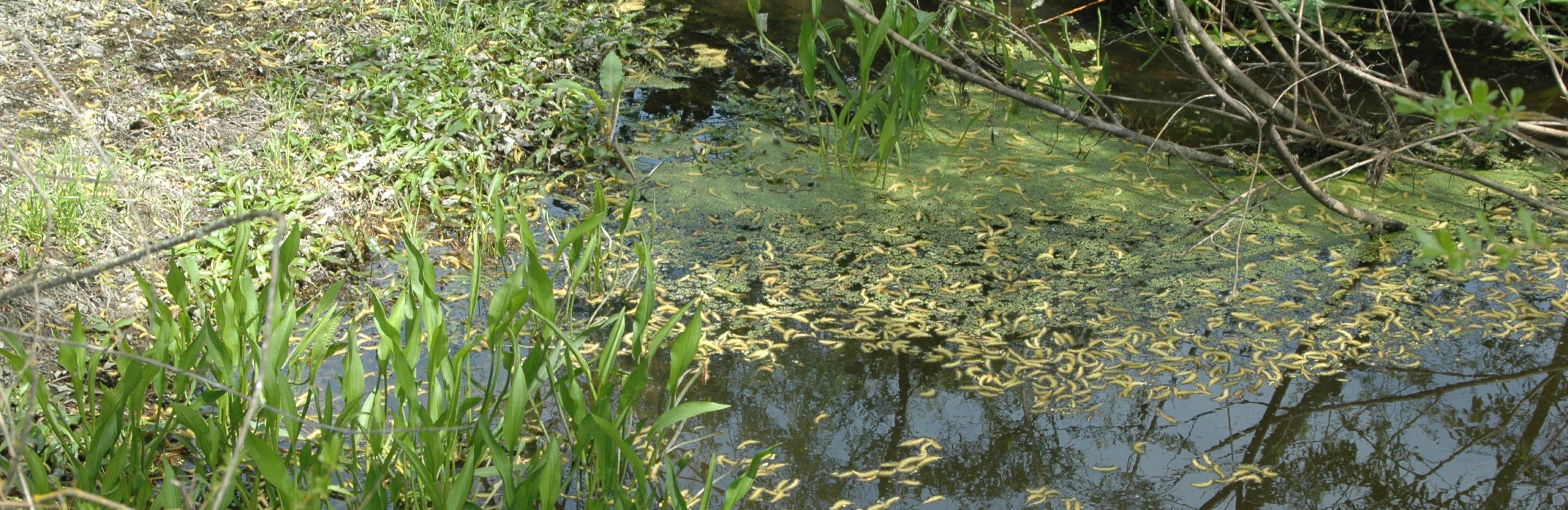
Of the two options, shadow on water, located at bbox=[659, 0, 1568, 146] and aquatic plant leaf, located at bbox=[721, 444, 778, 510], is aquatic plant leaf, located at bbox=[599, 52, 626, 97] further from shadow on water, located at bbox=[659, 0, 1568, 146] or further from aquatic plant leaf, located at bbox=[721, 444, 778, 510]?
aquatic plant leaf, located at bbox=[721, 444, 778, 510]

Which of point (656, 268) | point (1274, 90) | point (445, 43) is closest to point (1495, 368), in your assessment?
point (1274, 90)

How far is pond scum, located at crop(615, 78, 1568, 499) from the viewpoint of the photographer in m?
2.85

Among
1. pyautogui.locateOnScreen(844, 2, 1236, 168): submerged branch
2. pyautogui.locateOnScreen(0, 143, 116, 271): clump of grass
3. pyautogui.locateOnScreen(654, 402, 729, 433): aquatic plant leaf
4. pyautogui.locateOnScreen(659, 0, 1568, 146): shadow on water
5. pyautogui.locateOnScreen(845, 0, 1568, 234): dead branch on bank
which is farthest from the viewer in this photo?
pyautogui.locateOnScreen(659, 0, 1568, 146): shadow on water

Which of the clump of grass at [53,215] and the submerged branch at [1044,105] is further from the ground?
the submerged branch at [1044,105]

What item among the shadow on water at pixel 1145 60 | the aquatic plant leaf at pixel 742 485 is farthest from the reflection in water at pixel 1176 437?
the shadow on water at pixel 1145 60

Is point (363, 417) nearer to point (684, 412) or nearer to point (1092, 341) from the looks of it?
point (684, 412)

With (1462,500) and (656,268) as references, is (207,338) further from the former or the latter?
(1462,500)

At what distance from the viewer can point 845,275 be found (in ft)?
10.6

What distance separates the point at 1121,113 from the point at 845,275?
1.67m

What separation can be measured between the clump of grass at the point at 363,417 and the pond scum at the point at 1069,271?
631mm

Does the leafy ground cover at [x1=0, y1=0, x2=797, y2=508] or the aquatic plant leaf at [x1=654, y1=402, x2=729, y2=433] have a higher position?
the aquatic plant leaf at [x1=654, y1=402, x2=729, y2=433]

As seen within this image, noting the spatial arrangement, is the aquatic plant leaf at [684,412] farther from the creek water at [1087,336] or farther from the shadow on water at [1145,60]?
the shadow on water at [1145,60]

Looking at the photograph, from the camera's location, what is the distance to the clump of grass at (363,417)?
1883mm

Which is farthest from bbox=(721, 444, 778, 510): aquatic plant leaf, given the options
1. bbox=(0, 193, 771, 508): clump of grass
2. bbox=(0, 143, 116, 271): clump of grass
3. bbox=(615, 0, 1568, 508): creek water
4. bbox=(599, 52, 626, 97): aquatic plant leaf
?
bbox=(0, 143, 116, 271): clump of grass
